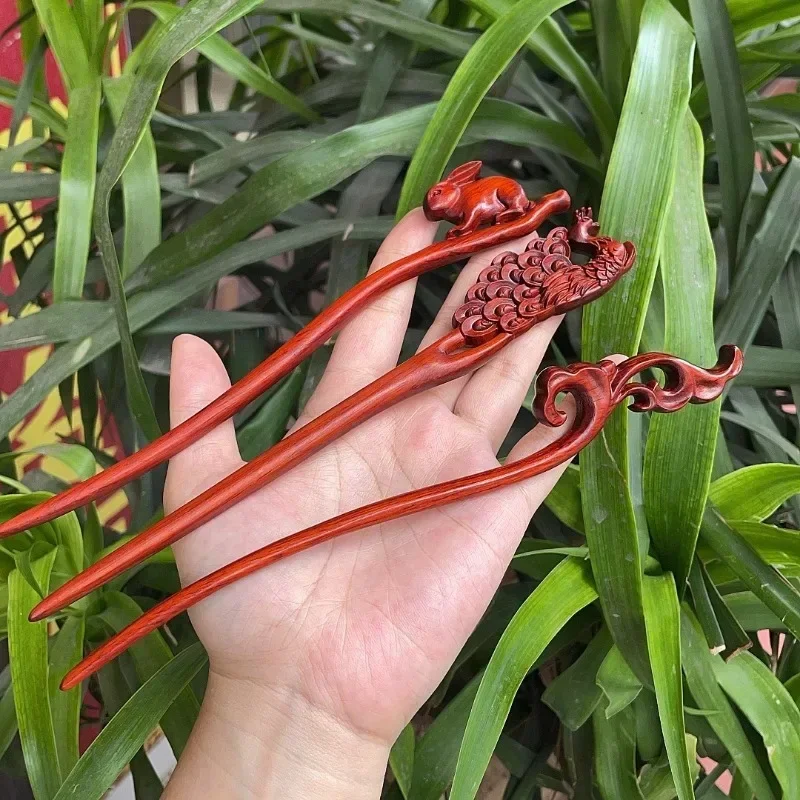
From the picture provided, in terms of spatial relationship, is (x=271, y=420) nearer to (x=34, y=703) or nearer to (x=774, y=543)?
(x=34, y=703)

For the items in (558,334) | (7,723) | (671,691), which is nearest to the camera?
(671,691)

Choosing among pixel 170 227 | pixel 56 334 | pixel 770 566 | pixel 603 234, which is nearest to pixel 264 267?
pixel 170 227

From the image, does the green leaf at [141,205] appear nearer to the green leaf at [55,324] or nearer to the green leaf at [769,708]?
the green leaf at [55,324]

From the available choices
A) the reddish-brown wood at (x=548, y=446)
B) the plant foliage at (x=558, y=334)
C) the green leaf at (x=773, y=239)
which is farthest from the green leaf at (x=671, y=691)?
the green leaf at (x=773, y=239)

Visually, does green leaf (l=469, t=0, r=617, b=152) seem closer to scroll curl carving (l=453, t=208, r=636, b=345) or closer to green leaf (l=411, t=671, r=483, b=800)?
scroll curl carving (l=453, t=208, r=636, b=345)

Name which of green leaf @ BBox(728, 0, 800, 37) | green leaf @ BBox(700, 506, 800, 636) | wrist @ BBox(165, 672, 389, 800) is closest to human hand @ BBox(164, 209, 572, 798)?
wrist @ BBox(165, 672, 389, 800)

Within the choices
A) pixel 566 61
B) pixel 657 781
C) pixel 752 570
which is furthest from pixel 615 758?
pixel 566 61
